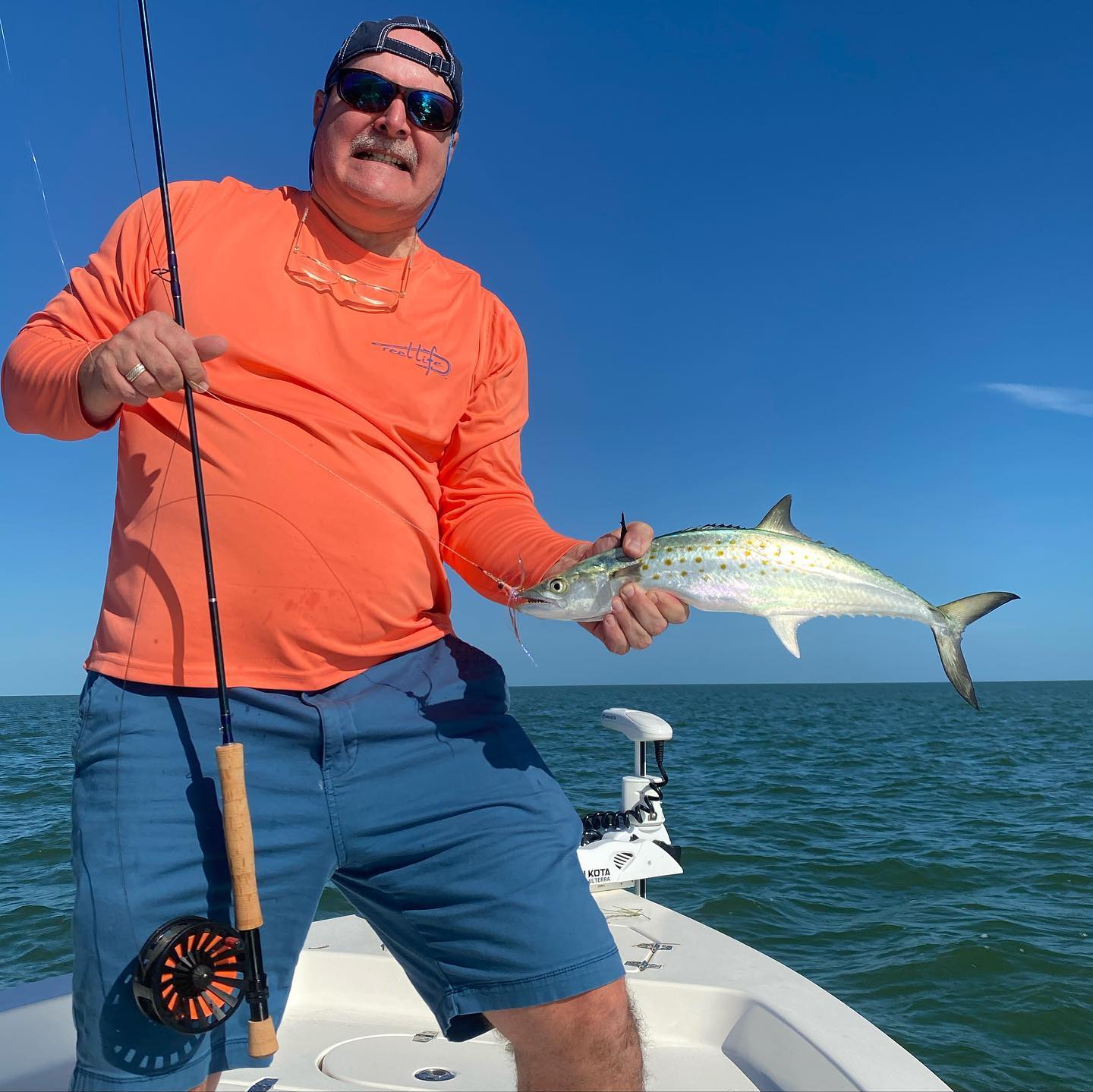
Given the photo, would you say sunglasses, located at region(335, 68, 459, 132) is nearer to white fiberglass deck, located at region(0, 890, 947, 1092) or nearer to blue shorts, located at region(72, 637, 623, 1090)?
blue shorts, located at region(72, 637, 623, 1090)

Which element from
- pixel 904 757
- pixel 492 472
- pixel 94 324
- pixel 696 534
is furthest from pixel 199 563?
pixel 904 757

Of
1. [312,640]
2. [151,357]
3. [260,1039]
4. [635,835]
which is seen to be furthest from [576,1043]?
[635,835]

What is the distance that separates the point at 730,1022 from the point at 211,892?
87.8 inches

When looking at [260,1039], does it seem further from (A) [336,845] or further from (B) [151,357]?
(B) [151,357]

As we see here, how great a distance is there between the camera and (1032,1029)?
613cm

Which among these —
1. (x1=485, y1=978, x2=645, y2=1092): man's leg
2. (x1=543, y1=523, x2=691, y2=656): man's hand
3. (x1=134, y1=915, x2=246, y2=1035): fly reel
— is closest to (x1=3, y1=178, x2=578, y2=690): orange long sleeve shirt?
(x1=543, y1=523, x2=691, y2=656): man's hand

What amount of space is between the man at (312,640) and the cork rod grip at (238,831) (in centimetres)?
8

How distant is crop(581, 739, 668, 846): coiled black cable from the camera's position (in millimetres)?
5164

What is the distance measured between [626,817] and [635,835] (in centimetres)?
15

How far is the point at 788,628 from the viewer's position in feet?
8.57

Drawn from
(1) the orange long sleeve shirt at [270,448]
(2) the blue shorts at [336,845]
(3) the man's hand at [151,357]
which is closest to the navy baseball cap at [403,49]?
(1) the orange long sleeve shirt at [270,448]

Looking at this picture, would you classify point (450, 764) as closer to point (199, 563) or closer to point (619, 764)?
point (199, 563)

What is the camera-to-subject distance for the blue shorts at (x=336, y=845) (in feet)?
6.08

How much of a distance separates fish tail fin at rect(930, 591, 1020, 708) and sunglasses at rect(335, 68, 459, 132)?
2.14m
